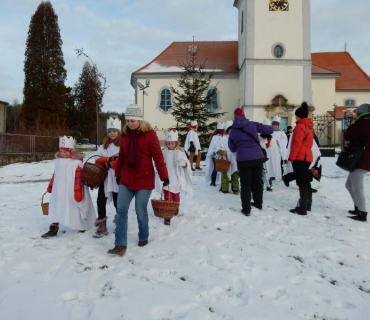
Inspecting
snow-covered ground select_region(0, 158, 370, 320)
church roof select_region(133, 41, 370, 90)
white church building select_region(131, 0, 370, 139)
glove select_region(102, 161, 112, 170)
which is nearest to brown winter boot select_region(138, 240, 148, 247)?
snow-covered ground select_region(0, 158, 370, 320)

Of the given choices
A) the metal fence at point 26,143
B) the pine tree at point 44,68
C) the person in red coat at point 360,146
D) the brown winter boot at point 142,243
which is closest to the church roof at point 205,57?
the pine tree at point 44,68

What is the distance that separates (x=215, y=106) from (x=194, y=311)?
29628mm

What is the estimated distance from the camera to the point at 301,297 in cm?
329

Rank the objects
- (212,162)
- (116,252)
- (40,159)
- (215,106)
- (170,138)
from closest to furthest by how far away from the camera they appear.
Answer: (116,252)
(170,138)
(212,162)
(40,159)
(215,106)

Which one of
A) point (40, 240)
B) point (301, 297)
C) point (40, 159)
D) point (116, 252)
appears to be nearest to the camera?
point (301, 297)

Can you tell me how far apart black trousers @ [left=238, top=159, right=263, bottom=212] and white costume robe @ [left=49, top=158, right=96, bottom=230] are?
9.70 ft

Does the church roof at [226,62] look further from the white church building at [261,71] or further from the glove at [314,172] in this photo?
the glove at [314,172]

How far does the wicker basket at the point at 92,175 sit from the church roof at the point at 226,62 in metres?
27.0

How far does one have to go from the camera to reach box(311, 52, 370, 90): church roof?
36.2m

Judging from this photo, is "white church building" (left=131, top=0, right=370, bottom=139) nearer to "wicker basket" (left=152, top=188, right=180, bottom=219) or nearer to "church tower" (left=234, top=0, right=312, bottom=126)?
"church tower" (left=234, top=0, right=312, bottom=126)

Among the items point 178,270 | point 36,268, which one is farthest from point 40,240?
point 178,270

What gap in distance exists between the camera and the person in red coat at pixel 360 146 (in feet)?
19.4

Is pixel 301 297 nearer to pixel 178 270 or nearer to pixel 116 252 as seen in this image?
pixel 178 270

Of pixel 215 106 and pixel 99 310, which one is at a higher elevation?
pixel 215 106
